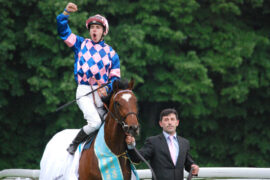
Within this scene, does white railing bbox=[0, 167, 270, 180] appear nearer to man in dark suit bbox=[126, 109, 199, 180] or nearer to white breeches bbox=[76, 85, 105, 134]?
man in dark suit bbox=[126, 109, 199, 180]

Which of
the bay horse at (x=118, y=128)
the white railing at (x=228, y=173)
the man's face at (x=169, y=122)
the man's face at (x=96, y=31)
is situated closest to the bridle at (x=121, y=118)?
the bay horse at (x=118, y=128)

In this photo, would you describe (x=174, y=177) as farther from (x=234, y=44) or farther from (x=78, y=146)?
(x=234, y=44)

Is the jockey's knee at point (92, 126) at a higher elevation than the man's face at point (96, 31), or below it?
below

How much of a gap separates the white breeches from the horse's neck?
0.31 metres

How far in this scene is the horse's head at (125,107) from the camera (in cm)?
399

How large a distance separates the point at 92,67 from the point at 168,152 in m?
1.29

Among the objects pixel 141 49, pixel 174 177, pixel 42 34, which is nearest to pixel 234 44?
pixel 141 49

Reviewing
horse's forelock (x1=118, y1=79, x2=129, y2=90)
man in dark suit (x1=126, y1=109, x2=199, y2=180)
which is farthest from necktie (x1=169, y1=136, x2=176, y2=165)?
horse's forelock (x1=118, y1=79, x2=129, y2=90)

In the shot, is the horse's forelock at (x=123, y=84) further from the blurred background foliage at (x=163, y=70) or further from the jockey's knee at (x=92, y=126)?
the blurred background foliage at (x=163, y=70)

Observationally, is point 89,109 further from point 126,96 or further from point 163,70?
point 163,70

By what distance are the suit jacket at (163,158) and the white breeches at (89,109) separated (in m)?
0.52

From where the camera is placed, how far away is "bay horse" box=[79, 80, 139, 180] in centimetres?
408

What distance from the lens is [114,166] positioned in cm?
448

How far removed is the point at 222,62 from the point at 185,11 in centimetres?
175
